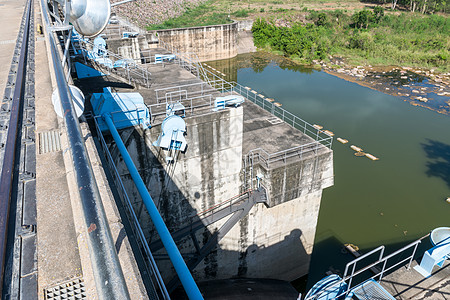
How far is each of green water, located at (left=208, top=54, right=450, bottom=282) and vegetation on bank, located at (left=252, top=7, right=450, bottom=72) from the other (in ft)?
38.7

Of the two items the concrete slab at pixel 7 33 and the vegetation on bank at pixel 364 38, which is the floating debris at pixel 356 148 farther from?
the vegetation on bank at pixel 364 38

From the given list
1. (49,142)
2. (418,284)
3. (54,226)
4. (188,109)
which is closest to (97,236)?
(54,226)

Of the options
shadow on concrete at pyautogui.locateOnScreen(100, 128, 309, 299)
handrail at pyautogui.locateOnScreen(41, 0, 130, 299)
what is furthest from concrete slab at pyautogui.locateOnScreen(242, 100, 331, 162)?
handrail at pyautogui.locateOnScreen(41, 0, 130, 299)

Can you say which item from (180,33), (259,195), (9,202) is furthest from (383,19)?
(9,202)

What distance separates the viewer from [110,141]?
970cm

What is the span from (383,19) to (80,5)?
6250 centimetres

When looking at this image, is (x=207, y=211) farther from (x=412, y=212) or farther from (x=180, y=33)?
(x=180, y=33)

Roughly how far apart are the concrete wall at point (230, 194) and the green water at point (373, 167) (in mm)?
3111

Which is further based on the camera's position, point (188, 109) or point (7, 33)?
point (7, 33)

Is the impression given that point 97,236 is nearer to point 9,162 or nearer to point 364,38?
point 9,162

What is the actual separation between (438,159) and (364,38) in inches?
1193

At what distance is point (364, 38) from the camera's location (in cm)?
4797

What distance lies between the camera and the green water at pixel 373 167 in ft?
58.3

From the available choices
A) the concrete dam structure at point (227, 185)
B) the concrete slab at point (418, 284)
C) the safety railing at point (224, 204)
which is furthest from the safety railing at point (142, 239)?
the concrete slab at point (418, 284)
